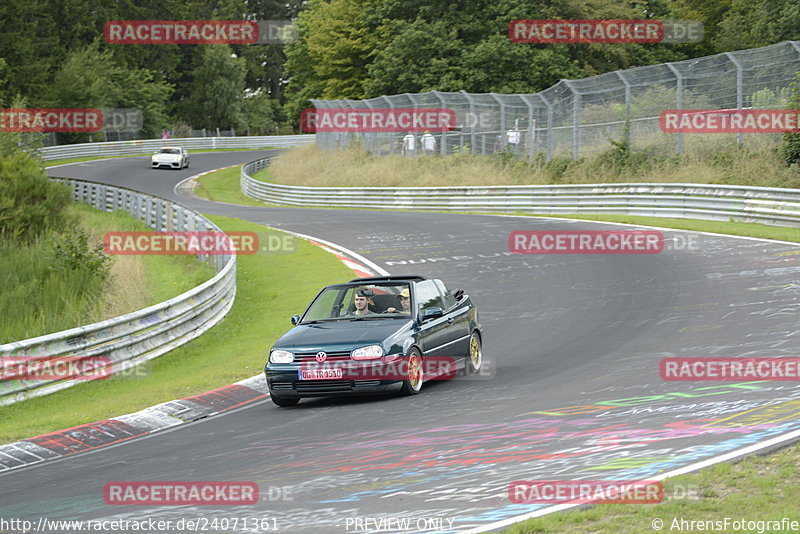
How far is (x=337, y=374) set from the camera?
10641 mm

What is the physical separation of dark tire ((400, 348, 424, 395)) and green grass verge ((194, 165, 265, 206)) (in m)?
39.2

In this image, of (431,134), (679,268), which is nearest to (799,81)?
(679,268)

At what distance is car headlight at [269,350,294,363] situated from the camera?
10.9 metres

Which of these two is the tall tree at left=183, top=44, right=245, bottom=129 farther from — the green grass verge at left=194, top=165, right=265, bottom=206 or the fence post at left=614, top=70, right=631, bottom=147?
the fence post at left=614, top=70, right=631, bottom=147

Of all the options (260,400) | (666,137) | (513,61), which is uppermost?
(513,61)

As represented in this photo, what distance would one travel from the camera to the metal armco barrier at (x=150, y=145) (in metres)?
71.9

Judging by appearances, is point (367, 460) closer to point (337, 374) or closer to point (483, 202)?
point (337, 374)

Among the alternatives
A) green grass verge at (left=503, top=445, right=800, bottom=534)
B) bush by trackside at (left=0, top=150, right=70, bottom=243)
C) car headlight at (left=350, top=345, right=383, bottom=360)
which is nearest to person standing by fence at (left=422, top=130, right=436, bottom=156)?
bush by trackside at (left=0, top=150, right=70, bottom=243)

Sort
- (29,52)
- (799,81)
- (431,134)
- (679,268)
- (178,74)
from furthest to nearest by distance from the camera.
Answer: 1. (178,74)
2. (29,52)
3. (431,134)
4. (799,81)
5. (679,268)

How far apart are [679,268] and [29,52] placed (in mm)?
72260

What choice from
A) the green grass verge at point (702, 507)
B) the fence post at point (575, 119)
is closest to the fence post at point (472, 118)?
the fence post at point (575, 119)

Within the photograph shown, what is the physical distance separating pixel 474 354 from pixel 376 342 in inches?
88.9

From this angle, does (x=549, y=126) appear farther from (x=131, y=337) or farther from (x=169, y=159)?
(x=169, y=159)

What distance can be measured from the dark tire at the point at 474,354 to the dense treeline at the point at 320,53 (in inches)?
1371
